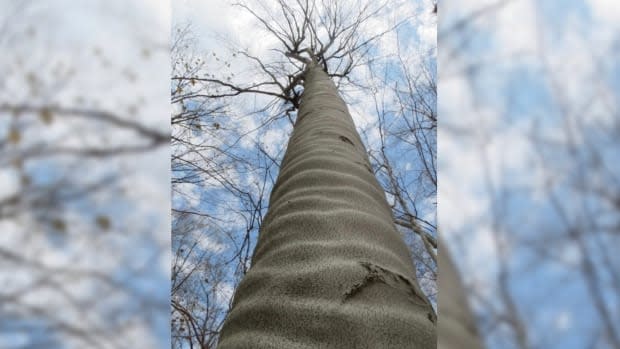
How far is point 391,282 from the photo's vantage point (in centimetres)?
32

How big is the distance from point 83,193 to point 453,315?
260 mm

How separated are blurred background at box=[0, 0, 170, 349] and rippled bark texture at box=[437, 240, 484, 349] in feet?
0.83

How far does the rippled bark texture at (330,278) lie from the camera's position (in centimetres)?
27

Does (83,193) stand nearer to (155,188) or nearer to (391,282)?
(155,188)

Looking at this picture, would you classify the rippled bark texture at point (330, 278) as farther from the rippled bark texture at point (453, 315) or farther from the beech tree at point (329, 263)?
the rippled bark texture at point (453, 315)

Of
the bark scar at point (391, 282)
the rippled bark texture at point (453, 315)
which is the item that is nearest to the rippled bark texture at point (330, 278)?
the bark scar at point (391, 282)

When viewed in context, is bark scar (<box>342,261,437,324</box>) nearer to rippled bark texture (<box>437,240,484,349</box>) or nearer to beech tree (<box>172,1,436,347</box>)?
beech tree (<box>172,1,436,347</box>)

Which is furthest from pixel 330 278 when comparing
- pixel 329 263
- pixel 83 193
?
pixel 83 193

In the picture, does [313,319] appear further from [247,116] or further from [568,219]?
[247,116]

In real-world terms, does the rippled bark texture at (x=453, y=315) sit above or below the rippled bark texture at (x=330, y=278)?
below

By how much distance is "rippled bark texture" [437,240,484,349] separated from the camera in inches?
4.0

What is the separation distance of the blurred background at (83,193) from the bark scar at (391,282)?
0.14 metres

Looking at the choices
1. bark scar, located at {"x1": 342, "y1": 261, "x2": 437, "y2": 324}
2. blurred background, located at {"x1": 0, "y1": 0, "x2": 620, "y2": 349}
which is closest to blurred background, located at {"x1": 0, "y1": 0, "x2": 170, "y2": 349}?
blurred background, located at {"x1": 0, "y1": 0, "x2": 620, "y2": 349}

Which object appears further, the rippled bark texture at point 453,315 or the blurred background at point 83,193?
the blurred background at point 83,193
